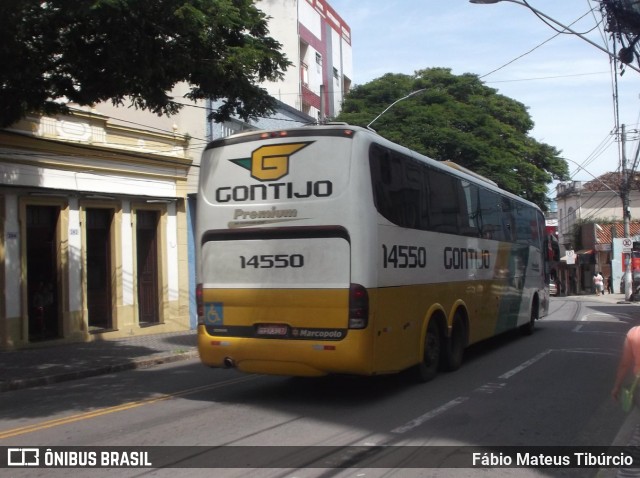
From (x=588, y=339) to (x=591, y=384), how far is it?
674 cm

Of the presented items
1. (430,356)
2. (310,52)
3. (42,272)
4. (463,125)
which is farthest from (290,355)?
(310,52)

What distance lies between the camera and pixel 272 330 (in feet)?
28.2

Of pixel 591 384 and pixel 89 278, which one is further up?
pixel 89 278

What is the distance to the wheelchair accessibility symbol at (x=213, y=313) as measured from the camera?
895 centimetres

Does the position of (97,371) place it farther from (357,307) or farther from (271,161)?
(357,307)

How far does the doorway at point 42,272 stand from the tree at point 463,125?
17149 mm

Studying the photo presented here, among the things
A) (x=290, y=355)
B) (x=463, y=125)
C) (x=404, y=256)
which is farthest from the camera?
(x=463, y=125)

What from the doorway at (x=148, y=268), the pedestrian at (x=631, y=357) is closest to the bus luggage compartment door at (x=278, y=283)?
the pedestrian at (x=631, y=357)

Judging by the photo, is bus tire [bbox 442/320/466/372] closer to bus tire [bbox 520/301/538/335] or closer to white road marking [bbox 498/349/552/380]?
white road marking [bbox 498/349/552/380]

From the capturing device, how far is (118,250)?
18656 millimetres

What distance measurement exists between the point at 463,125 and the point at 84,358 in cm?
2364

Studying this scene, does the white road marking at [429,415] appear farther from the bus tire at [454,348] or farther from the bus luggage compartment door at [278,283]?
the bus tire at [454,348]

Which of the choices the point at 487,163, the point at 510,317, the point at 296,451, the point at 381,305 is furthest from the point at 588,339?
the point at 487,163

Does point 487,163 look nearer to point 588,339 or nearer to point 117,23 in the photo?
point 588,339
